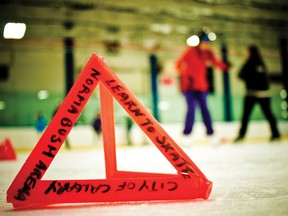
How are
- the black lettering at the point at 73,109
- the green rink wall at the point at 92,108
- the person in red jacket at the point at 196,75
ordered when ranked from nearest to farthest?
the black lettering at the point at 73,109
the person in red jacket at the point at 196,75
the green rink wall at the point at 92,108

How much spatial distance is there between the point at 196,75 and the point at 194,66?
13cm

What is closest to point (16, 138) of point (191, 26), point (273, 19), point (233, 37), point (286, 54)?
point (191, 26)

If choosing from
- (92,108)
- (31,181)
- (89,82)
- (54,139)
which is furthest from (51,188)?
(92,108)

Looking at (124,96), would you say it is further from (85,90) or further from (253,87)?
(253,87)

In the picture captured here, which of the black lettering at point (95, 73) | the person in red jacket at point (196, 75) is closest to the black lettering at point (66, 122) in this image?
the black lettering at point (95, 73)

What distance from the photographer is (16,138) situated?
9328 mm

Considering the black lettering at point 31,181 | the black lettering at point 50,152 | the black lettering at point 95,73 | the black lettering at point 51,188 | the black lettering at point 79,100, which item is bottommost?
the black lettering at point 51,188

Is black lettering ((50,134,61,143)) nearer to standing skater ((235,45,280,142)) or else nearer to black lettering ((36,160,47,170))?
black lettering ((36,160,47,170))

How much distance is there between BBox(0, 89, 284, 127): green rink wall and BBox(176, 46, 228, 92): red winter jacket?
6.03 meters

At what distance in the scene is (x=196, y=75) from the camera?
13.9 ft

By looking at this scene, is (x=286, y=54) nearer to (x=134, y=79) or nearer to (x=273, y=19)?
(x=273, y=19)

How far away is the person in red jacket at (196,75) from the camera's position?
4.21 m

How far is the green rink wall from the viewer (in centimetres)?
974

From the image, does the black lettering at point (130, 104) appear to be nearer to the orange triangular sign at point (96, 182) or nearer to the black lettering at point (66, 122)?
the orange triangular sign at point (96, 182)
